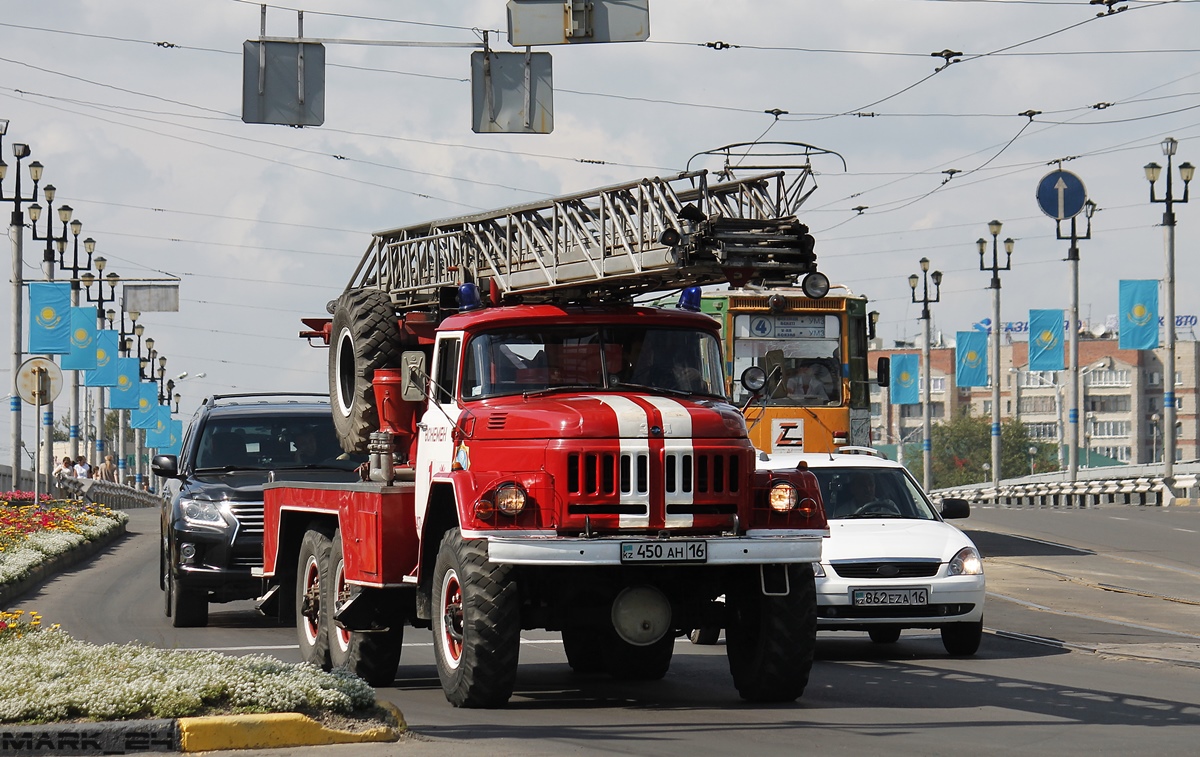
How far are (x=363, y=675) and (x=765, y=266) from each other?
13.2 feet

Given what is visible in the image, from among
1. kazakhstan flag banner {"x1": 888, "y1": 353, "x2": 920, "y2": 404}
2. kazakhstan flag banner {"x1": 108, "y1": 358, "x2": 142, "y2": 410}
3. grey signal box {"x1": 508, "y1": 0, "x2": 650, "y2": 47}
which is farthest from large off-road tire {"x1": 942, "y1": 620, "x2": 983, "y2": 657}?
kazakhstan flag banner {"x1": 108, "y1": 358, "x2": 142, "y2": 410}

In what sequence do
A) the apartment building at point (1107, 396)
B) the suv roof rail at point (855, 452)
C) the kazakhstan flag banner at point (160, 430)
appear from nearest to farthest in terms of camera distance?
the suv roof rail at point (855, 452)
the kazakhstan flag banner at point (160, 430)
the apartment building at point (1107, 396)

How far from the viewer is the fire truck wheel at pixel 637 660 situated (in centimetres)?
1258

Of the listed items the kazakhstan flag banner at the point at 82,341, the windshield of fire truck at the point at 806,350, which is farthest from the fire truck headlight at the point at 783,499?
the kazakhstan flag banner at the point at 82,341

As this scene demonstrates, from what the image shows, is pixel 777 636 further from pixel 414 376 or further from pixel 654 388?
pixel 414 376

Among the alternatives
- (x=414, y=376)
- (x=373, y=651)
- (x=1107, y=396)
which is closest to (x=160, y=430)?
(x=373, y=651)

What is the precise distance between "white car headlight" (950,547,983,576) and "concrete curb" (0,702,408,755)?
282 inches

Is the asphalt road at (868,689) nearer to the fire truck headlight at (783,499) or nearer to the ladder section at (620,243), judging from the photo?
the fire truck headlight at (783,499)

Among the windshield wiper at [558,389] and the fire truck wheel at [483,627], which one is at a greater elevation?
the windshield wiper at [558,389]

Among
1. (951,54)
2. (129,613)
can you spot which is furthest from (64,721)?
(951,54)

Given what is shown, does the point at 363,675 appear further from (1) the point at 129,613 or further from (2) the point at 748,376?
(1) the point at 129,613

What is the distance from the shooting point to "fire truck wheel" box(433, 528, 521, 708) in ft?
33.2

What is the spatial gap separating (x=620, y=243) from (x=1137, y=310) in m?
35.8

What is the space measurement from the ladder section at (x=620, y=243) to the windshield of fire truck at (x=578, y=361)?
0.50m
